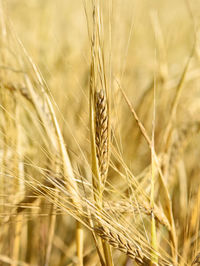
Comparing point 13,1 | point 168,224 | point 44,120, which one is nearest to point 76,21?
point 13,1

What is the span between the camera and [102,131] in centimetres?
44

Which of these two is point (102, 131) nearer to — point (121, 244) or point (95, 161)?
point (95, 161)

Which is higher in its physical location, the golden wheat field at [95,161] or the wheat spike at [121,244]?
the golden wheat field at [95,161]

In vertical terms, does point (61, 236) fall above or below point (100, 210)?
below

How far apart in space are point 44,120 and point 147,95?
0.50m

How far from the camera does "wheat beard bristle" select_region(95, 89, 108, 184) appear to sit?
0.43 meters

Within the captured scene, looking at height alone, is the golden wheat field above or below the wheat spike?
above

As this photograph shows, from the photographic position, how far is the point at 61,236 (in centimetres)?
106

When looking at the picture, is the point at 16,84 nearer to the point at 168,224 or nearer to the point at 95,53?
the point at 95,53

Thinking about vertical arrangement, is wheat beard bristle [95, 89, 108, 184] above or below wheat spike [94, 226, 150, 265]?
above

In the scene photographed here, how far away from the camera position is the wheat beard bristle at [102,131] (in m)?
0.43

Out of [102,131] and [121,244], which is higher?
[102,131]

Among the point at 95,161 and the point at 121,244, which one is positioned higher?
the point at 95,161

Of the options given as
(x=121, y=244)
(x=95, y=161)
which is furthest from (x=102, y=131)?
(x=121, y=244)
